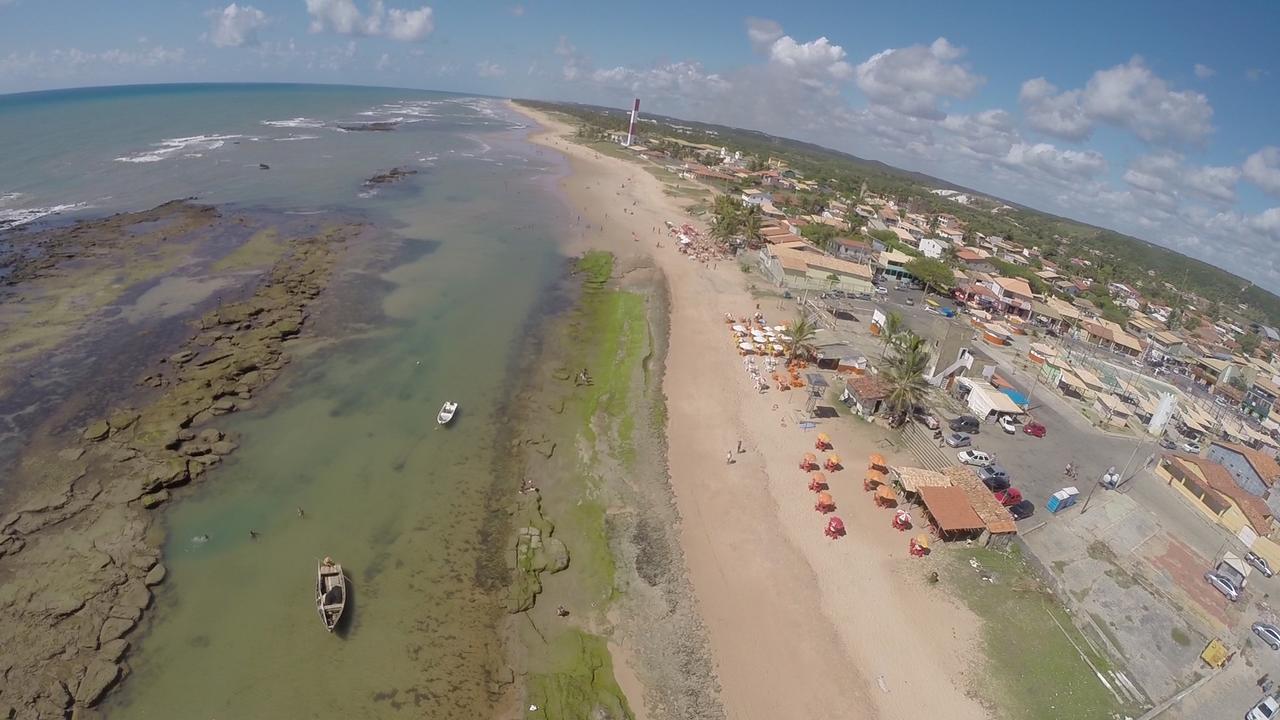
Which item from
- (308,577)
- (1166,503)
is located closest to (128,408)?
(308,577)

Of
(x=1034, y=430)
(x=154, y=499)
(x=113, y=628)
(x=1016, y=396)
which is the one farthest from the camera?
(x=1016, y=396)

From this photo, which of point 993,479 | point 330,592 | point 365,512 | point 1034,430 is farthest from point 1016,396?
point 330,592

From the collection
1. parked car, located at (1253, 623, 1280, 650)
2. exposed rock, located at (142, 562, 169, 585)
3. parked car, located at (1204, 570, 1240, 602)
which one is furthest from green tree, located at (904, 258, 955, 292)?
exposed rock, located at (142, 562, 169, 585)

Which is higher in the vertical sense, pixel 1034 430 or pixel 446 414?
pixel 1034 430

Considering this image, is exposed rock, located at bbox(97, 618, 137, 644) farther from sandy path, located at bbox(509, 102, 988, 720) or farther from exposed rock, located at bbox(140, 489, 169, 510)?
sandy path, located at bbox(509, 102, 988, 720)

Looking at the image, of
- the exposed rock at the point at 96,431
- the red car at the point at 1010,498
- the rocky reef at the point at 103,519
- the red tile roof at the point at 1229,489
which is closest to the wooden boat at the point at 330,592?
the rocky reef at the point at 103,519

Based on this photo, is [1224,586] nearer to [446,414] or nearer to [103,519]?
[446,414]

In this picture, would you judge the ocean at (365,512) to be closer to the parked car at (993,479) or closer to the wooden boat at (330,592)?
the wooden boat at (330,592)
